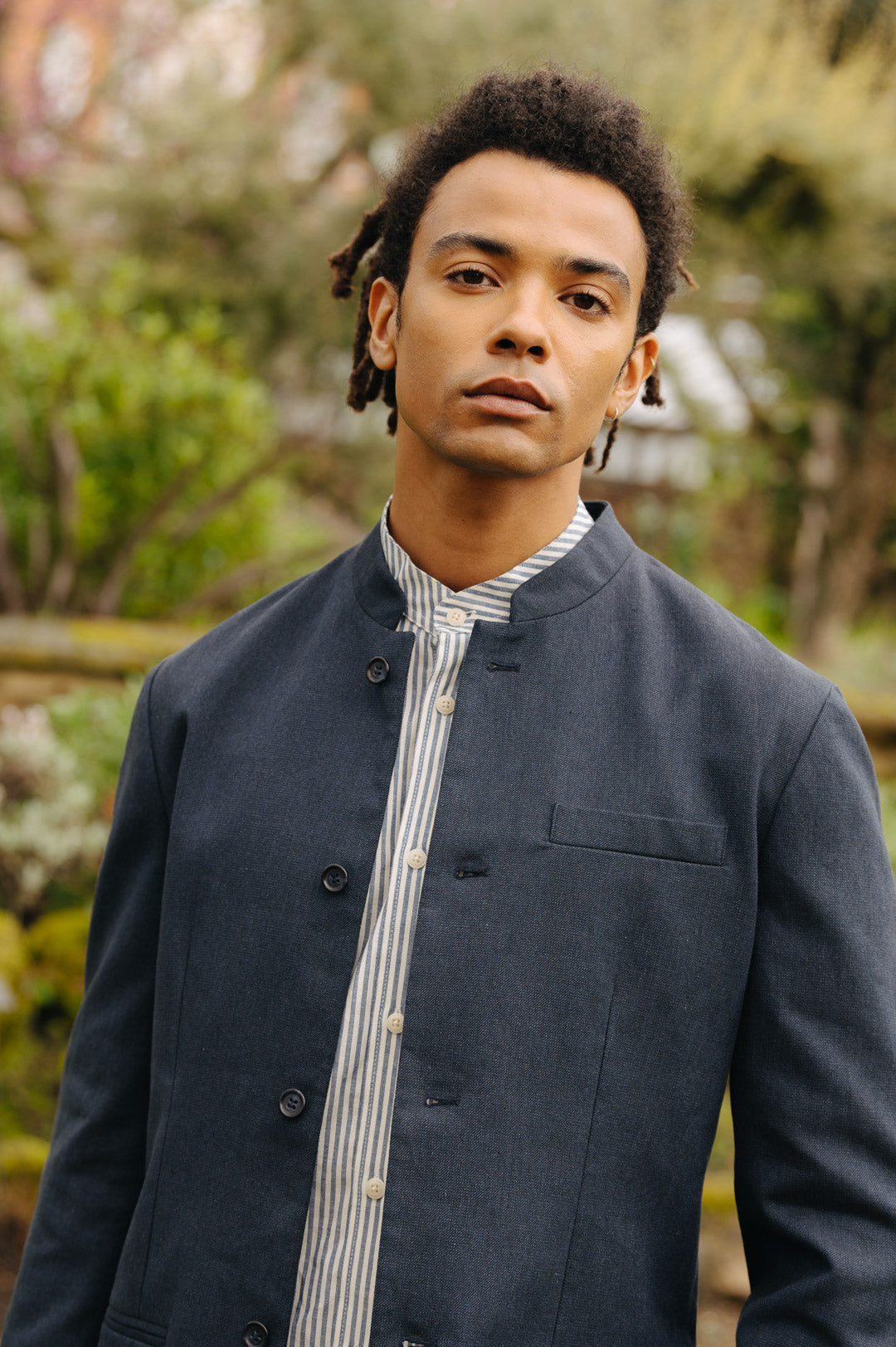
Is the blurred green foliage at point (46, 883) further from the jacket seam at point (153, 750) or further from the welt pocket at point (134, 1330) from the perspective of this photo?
the jacket seam at point (153, 750)

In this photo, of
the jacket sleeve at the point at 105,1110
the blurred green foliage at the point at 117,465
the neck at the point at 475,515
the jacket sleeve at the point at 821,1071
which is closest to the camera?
the jacket sleeve at the point at 821,1071

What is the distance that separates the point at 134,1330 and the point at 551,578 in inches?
40.7

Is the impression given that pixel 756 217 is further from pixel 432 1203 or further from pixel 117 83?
pixel 432 1203

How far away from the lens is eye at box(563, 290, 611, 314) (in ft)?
4.41

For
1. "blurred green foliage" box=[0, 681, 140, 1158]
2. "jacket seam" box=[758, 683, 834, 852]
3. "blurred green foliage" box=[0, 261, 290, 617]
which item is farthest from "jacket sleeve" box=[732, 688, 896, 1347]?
"blurred green foliage" box=[0, 261, 290, 617]

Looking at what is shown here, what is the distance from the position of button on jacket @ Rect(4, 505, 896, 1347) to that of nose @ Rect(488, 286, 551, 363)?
0.26 m

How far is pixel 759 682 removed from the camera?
1315 millimetres

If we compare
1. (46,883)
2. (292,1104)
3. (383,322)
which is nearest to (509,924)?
(292,1104)

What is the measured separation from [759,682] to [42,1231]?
1149mm

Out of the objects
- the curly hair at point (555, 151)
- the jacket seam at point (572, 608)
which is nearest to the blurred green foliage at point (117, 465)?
the curly hair at point (555, 151)

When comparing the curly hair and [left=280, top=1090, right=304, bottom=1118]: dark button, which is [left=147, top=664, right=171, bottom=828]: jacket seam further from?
the curly hair

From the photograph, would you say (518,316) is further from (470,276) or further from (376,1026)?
(376,1026)

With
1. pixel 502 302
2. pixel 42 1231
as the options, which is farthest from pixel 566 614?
pixel 42 1231

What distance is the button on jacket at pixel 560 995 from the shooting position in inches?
47.6
